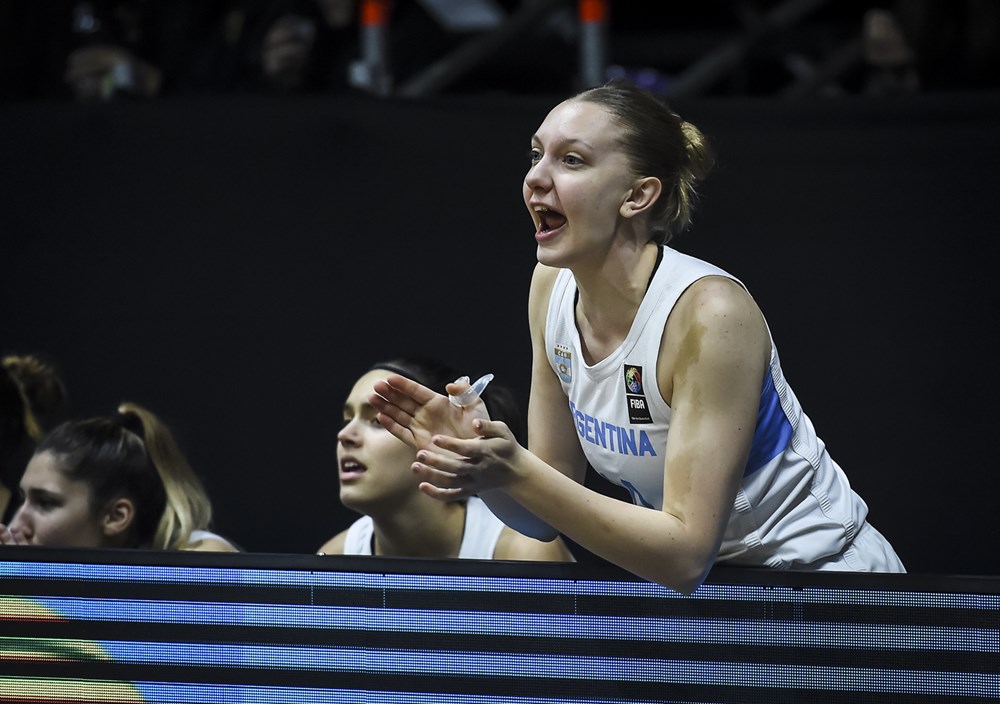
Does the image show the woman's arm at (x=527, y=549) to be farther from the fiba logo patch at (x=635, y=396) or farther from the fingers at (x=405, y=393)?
the fingers at (x=405, y=393)

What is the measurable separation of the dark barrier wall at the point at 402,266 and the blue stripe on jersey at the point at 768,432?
1.40 meters

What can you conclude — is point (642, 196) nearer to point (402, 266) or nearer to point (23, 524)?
point (23, 524)

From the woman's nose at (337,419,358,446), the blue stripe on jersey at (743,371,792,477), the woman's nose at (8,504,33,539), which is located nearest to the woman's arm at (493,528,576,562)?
the woman's nose at (337,419,358,446)

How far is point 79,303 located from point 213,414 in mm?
441

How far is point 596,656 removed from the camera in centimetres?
116

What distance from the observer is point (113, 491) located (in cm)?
211

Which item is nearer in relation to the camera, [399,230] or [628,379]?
[628,379]


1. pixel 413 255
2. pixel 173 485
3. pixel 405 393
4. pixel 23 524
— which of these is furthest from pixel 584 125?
pixel 413 255

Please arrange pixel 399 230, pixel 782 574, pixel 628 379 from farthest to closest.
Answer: pixel 399 230 < pixel 628 379 < pixel 782 574

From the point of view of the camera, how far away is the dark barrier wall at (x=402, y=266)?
2.68 m

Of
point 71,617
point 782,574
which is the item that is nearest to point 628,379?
point 782,574

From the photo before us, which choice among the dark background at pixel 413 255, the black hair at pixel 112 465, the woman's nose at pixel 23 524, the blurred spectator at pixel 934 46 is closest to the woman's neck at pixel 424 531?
the black hair at pixel 112 465

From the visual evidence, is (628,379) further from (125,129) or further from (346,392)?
(125,129)

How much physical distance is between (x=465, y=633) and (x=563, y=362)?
40cm
